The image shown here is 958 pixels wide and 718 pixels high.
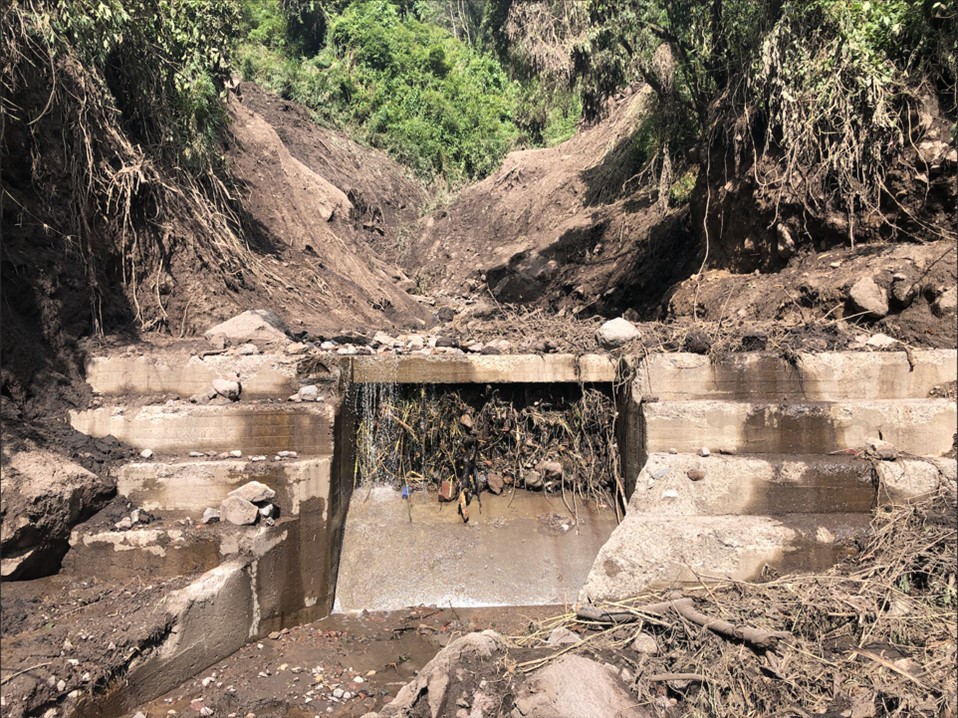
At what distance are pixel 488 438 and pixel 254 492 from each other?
2094 millimetres

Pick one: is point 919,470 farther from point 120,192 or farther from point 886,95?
point 120,192

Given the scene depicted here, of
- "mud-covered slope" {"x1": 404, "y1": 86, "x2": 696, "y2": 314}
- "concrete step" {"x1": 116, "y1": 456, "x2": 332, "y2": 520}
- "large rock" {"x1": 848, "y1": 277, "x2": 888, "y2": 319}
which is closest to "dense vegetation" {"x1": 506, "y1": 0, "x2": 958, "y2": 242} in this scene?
"large rock" {"x1": 848, "y1": 277, "x2": 888, "y2": 319}

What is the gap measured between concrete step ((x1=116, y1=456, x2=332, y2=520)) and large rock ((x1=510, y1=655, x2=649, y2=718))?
7.03 ft

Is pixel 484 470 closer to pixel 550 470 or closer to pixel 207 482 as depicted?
pixel 550 470

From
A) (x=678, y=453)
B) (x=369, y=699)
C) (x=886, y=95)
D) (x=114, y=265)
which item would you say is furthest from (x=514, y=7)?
(x=369, y=699)

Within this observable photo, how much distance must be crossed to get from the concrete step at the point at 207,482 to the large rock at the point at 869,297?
15.0 feet

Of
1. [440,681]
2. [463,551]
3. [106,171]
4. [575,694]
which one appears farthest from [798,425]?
[106,171]

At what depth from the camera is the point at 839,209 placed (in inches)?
253

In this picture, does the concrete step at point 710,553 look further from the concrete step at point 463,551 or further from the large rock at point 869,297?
the large rock at point 869,297

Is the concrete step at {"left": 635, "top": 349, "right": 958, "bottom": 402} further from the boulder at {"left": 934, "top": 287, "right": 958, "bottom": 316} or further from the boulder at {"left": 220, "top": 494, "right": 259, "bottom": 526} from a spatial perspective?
the boulder at {"left": 220, "top": 494, "right": 259, "bottom": 526}

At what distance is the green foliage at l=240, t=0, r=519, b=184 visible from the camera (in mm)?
16203

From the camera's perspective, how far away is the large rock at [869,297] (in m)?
5.54

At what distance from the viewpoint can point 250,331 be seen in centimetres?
605

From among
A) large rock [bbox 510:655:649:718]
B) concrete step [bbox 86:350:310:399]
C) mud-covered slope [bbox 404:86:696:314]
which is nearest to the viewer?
large rock [bbox 510:655:649:718]
